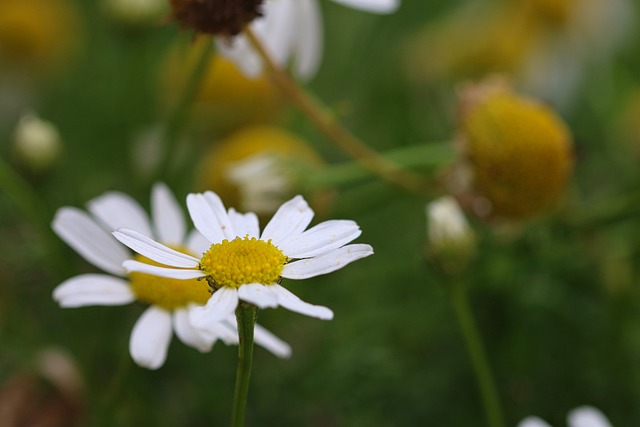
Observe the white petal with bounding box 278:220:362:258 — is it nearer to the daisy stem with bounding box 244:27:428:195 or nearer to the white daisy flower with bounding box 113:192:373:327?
the white daisy flower with bounding box 113:192:373:327

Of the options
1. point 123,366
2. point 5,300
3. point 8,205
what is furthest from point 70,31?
point 123,366

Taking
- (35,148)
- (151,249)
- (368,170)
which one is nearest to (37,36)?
(35,148)

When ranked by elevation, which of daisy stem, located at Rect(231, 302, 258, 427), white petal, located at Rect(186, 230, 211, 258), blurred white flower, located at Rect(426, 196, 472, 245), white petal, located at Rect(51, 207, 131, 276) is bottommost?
daisy stem, located at Rect(231, 302, 258, 427)

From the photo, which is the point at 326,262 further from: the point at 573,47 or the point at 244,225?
the point at 573,47

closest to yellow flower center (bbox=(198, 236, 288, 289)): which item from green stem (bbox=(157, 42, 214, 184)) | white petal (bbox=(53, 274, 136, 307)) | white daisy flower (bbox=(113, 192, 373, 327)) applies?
white daisy flower (bbox=(113, 192, 373, 327))

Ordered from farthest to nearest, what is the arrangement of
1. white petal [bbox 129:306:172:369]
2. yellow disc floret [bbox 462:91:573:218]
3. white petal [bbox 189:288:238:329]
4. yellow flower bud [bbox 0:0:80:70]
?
yellow flower bud [bbox 0:0:80:70] → yellow disc floret [bbox 462:91:573:218] → white petal [bbox 129:306:172:369] → white petal [bbox 189:288:238:329]

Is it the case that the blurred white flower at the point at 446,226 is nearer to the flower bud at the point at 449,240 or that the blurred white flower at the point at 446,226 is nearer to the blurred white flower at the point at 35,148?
the flower bud at the point at 449,240

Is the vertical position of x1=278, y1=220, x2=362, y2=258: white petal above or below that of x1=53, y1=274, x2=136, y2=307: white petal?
below

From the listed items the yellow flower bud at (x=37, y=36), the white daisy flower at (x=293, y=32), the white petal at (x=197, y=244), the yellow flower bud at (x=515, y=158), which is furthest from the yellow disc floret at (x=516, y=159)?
the yellow flower bud at (x=37, y=36)
